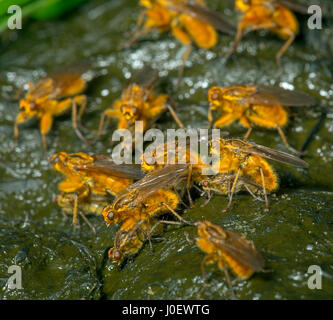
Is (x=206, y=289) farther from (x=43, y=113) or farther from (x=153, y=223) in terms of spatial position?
(x=43, y=113)

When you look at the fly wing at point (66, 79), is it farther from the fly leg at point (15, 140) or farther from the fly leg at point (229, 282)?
the fly leg at point (229, 282)

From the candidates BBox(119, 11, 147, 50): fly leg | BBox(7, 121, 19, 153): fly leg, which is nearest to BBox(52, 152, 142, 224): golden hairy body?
BBox(7, 121, 19, 153): fly leg

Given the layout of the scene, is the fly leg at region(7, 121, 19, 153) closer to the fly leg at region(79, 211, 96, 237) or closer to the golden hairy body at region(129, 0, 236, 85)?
the fly leg at region(79, 211, 96, 237)

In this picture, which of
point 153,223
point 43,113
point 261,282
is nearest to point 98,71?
point 43,113

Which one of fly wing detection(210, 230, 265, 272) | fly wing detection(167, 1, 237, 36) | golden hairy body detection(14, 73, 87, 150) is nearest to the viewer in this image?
fly wing detection(210, 230, 265, 272)

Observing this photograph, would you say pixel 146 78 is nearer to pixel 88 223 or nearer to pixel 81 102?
pixel 81 102

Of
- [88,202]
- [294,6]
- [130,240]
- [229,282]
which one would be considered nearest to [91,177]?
[88,202]
